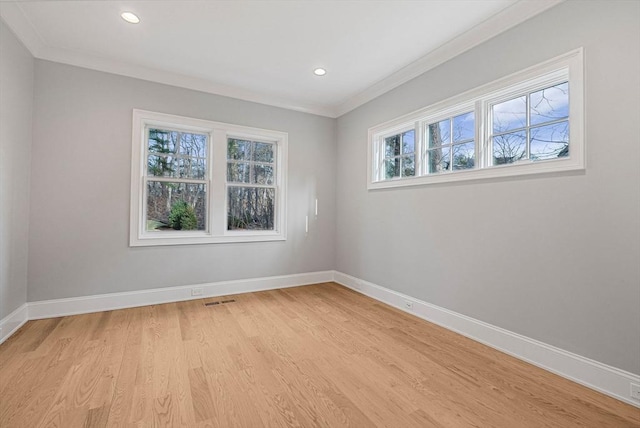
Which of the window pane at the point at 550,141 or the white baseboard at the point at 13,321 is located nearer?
the window pane at the point at 550,141

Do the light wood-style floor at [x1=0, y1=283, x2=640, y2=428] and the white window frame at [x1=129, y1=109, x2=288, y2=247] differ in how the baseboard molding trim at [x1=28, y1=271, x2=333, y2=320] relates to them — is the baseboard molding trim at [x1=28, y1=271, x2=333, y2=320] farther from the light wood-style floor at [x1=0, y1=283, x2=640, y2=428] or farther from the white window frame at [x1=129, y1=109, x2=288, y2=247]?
the white window frame at [x1=129, y1=109, x2=288, y2=247]

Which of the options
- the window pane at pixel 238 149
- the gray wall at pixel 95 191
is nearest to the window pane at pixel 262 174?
the window pane at pixel 238 149

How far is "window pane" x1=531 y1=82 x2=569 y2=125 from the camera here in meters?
2.18

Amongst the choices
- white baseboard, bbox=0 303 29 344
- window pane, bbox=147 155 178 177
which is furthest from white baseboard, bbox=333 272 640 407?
white baseboard, bbox=0 303 29 344

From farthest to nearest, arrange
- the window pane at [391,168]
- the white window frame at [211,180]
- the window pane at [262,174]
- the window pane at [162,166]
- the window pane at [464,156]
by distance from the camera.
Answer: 1. the window pane at [262,174]
2. the window pane at [391,168]
3. the window pane at [162,166]
4. the white window frame at [211,180]
5. the window pane at [464,156]

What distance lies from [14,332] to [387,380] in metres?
3.42

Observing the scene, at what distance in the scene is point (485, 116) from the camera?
8.85ft

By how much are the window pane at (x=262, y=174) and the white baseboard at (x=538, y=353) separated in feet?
8.41

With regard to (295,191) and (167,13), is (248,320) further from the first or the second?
(167,13)

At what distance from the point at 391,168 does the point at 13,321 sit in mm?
4371

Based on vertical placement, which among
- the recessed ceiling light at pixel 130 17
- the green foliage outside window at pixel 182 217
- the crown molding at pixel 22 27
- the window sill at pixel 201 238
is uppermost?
the recessed ceiling light at pixel 130 17

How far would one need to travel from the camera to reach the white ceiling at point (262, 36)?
239 centimetres

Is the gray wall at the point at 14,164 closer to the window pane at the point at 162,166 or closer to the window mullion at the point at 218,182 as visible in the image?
the window pane at the point at 162,166

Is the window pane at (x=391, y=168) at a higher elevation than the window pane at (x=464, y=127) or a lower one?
lower
